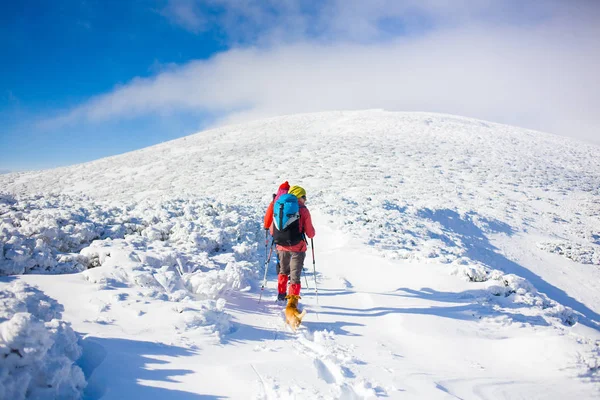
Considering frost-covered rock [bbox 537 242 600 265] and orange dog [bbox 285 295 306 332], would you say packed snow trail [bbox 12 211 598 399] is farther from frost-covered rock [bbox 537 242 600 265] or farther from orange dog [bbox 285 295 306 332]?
frost-covered rock [bbox 537 242 600 265]

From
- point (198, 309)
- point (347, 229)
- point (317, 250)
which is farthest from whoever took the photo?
point (347, 229)

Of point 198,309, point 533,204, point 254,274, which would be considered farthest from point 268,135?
point 198,309

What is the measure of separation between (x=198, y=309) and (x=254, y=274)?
2741 mm

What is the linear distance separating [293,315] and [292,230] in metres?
1.39

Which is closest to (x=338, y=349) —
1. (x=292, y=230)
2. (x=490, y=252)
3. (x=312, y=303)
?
(x=312, y=303)

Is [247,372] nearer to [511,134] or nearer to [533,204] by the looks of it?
[533,204]

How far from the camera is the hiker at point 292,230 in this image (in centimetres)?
528

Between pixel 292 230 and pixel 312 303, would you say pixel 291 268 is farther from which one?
pixel 312 303

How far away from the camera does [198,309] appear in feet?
14.4

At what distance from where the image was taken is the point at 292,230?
17.5 ft

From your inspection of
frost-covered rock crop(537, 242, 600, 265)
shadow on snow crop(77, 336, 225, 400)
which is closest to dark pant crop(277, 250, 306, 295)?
shadow on snow crop(77, 336, 225, 400)

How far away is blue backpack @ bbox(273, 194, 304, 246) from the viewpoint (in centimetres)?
527

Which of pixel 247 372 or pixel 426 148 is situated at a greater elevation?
pixel 426 148

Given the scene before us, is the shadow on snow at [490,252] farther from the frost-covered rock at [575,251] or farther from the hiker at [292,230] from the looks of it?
the hiker at [292,230]
